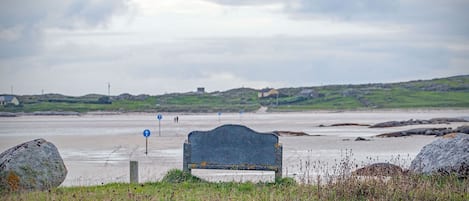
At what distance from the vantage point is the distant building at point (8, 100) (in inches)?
5261

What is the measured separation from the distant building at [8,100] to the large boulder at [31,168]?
4843 inches

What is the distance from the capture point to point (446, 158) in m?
15.1

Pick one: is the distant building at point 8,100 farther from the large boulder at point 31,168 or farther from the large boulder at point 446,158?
the large boulder at point 446,158

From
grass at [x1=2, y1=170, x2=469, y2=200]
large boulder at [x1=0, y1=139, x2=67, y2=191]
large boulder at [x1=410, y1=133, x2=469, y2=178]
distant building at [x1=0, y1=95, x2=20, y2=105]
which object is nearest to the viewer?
Answer: grass at [x1=2, y1=170, x2=469, y2=200]

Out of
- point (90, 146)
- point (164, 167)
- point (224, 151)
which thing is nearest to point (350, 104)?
point (90, 146)

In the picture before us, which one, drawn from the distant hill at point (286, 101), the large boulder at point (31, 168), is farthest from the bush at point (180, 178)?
the distant hill at point (286, 101)

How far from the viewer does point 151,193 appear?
13.1m

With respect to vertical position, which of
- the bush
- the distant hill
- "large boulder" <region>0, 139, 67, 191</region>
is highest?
the distant hill

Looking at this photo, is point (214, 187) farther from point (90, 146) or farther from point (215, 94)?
point (215, 94)

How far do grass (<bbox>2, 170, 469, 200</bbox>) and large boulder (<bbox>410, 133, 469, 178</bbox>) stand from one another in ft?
1.68

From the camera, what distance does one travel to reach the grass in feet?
39.9

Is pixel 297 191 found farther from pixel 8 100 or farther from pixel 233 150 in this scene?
pixel 8 100

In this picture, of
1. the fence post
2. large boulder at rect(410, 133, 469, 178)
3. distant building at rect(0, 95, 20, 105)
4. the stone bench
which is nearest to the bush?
the stone bench

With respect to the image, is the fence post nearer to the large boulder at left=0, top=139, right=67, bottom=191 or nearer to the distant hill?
the large boulder at left=0, top=139, right=67, bottom=191
